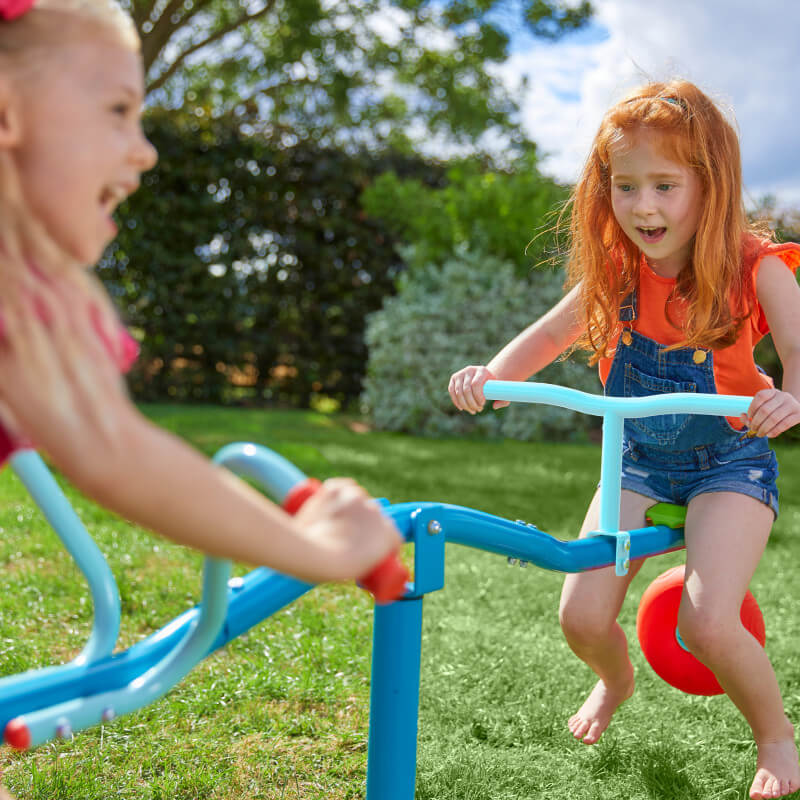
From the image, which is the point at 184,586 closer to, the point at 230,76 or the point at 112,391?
the point at 112,391

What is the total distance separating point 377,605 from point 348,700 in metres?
1.21

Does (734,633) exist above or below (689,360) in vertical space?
below

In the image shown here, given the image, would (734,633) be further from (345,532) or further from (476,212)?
(476,212)

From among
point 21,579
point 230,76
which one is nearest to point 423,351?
point 21,579

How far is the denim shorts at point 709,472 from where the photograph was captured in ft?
7.11

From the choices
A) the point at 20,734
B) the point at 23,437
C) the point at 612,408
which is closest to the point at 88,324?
the point at 23,437

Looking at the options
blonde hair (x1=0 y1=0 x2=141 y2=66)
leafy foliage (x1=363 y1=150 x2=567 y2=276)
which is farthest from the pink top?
leafy foliage (x1=363 y1=150 x2=567 y2=276)

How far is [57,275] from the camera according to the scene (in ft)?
2.66

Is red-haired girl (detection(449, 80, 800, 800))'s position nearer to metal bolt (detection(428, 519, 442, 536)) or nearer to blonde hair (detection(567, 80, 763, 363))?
blonde hair (detection(567, 80, 763, 363))

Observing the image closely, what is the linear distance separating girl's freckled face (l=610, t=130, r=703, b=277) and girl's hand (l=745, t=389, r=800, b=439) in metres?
0.61

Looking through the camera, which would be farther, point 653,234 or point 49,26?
point 653,234

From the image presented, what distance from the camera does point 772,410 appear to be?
1682 millimetres

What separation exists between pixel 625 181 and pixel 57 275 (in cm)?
166

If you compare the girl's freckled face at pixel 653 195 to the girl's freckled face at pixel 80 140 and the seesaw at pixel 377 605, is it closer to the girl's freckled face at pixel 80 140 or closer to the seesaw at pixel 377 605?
the seesaw at pixel 377 605
